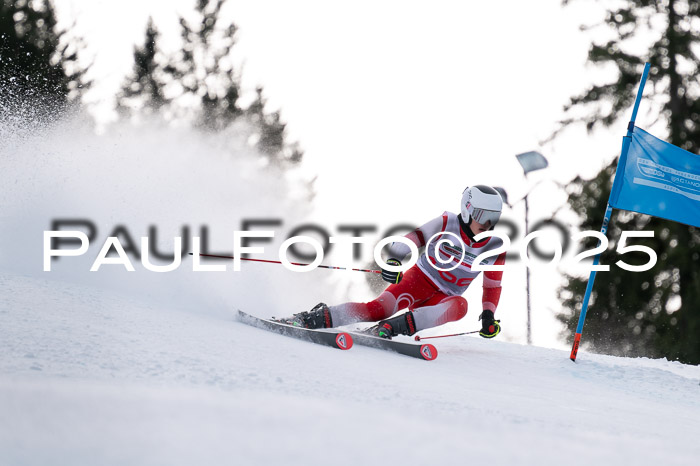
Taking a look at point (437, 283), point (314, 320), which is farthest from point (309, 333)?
point (437, 283)

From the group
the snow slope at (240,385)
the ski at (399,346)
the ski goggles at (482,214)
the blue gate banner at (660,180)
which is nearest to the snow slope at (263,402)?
the snow slope at (240,385)

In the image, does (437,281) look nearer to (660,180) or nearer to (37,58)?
(660,180)

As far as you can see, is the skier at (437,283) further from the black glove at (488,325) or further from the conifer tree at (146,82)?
the conifer tree at (146,82)

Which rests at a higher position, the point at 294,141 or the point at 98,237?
the point at 294,141

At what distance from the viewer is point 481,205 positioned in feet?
18.7

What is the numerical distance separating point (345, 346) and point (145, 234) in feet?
11.7

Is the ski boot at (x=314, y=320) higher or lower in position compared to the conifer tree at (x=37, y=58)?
lower

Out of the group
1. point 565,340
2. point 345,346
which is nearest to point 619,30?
point 565,340

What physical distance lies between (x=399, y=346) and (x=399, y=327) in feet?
1.08

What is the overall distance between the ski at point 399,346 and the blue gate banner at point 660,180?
97.7 inches

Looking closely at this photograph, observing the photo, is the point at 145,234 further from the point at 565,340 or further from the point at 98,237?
the point at 565,340

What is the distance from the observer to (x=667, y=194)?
259 inches

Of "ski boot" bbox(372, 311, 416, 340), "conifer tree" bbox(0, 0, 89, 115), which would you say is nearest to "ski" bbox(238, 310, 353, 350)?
"ski boot" bbox(372, 311, 416, 340)

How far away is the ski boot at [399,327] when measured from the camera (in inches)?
223
